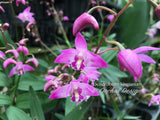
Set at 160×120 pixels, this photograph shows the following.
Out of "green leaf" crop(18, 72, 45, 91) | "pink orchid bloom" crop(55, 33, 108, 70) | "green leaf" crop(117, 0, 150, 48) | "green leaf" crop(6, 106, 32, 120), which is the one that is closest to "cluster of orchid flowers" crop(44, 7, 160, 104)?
"pink orchid bloom" crop(55, 33, 108, 70)

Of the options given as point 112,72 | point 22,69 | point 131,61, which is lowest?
point 112,72

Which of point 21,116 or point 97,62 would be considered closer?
point 97,62

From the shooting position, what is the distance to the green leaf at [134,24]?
1241mm

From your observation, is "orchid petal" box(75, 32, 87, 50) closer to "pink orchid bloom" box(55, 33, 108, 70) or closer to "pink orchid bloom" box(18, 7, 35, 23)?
"pink orchid bloom" box(55, 33, 108, 70)

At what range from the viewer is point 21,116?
0.43 metres

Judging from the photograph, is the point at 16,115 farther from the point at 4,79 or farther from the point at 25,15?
the point at 25,15

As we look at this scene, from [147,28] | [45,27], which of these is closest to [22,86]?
[45,27]

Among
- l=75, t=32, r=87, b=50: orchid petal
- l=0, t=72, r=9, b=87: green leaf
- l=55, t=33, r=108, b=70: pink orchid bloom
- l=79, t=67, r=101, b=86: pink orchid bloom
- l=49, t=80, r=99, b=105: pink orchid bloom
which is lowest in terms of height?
l=0, t=72, r=9, b=87: green leaf

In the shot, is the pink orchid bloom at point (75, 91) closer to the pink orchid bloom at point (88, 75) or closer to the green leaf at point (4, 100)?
the pink orchid bloom at point (88, 75)

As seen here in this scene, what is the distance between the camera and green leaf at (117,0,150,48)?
48.9 inches

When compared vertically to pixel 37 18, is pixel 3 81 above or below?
below

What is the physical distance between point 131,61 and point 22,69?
36cm

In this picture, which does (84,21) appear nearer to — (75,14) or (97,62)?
(97,62)

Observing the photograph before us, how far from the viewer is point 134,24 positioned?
4.31 ft
